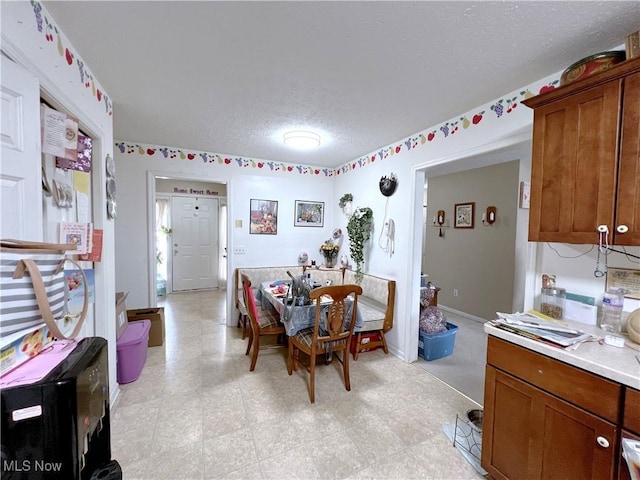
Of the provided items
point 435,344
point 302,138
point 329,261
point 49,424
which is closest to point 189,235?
point 329,261

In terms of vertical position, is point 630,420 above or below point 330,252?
below

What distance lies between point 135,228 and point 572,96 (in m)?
4.03

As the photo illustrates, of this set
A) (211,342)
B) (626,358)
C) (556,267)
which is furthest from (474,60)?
(211,342)

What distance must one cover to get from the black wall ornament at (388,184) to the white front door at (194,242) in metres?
3.97

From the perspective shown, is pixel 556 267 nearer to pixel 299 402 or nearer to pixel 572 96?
pixel 572 96

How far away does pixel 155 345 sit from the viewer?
302cm

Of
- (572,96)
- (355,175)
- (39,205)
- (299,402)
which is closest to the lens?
(39,205)

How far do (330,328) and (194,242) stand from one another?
4.46 meters

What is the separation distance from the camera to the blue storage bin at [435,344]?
2.83 meters

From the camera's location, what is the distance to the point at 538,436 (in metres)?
1.24

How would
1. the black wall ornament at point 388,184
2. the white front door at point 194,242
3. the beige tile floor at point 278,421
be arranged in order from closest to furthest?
1. the beige tile floor at point 278,421
2. the black wall ornament at point 388,184
3. the white front door at point 194,242

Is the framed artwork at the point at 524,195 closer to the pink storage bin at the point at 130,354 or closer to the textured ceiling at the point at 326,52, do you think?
the textured ceiling at the point at 326,52

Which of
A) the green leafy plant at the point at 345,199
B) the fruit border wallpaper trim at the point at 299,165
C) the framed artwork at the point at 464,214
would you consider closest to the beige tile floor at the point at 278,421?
the green leafy plant at the point at 345,199

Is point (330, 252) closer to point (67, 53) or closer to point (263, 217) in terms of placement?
point (263, 217)
